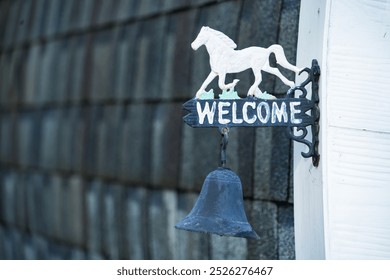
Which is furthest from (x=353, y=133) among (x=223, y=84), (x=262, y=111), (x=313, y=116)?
(x=223, y=84)

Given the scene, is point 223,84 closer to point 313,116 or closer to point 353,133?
point 313,116

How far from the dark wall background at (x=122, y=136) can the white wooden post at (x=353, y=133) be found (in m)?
0.68

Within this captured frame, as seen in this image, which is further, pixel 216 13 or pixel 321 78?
pixel 216 13

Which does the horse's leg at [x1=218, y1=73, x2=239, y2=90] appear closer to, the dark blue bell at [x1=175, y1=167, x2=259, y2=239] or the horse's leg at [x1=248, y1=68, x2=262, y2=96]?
the horse's leg at [x1=248, y1=68, x2=262, y2=96]

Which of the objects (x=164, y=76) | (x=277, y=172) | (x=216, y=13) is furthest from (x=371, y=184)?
(x=164, y=76)

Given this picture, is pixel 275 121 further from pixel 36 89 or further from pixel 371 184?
pixel 36 89

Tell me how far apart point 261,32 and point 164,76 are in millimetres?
848

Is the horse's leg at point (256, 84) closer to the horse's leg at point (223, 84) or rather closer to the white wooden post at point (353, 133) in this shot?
the horse's leg at point (223, 84)

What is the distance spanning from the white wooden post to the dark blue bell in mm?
236

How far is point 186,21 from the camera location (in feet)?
14.1

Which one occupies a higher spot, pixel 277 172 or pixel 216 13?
pixel 216 13

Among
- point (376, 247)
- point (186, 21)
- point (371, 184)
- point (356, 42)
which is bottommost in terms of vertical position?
point (376, 247)

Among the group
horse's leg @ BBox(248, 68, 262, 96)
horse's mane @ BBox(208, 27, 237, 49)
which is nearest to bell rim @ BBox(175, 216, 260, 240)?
horse's leg @ BBox(248, 68, 262, 96)

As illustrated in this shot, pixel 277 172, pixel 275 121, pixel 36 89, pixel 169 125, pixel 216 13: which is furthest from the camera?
pixel 36 89
